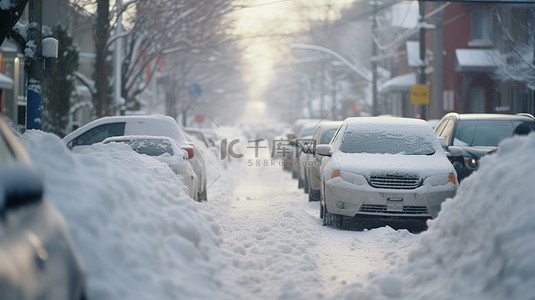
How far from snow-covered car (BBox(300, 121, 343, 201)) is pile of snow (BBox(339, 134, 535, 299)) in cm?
832

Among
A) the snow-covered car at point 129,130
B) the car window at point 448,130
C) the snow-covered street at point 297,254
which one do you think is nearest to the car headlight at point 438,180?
the snow-covered street at point 297,254

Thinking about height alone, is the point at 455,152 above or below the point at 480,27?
below

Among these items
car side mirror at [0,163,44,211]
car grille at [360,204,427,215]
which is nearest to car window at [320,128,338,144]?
car grille at [360,204,427,215]

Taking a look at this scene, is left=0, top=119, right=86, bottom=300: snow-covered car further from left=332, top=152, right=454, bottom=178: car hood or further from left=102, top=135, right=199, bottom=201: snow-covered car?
left=102, top=135, right=199, bottom=201: snow-covered car

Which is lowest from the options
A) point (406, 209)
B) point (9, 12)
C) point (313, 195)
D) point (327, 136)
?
point (313, 195)

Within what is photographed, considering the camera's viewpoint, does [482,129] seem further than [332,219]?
Yes

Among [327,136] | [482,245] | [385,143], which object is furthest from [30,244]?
[327,136]

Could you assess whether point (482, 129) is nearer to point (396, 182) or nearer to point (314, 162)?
point (314, 162)

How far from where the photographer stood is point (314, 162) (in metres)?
16.8

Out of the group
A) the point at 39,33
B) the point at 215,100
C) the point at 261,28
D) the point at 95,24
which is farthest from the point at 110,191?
the point at 215,100

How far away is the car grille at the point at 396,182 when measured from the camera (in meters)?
11.7

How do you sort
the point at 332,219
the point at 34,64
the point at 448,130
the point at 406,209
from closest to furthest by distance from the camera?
the point at 406,209 → the point at 332,219 → the point at 448,130 → the point at 34,64

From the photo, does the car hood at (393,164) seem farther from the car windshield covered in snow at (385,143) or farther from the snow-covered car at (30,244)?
the snow-covered car at (30,244)

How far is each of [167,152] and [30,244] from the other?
9387 mm
